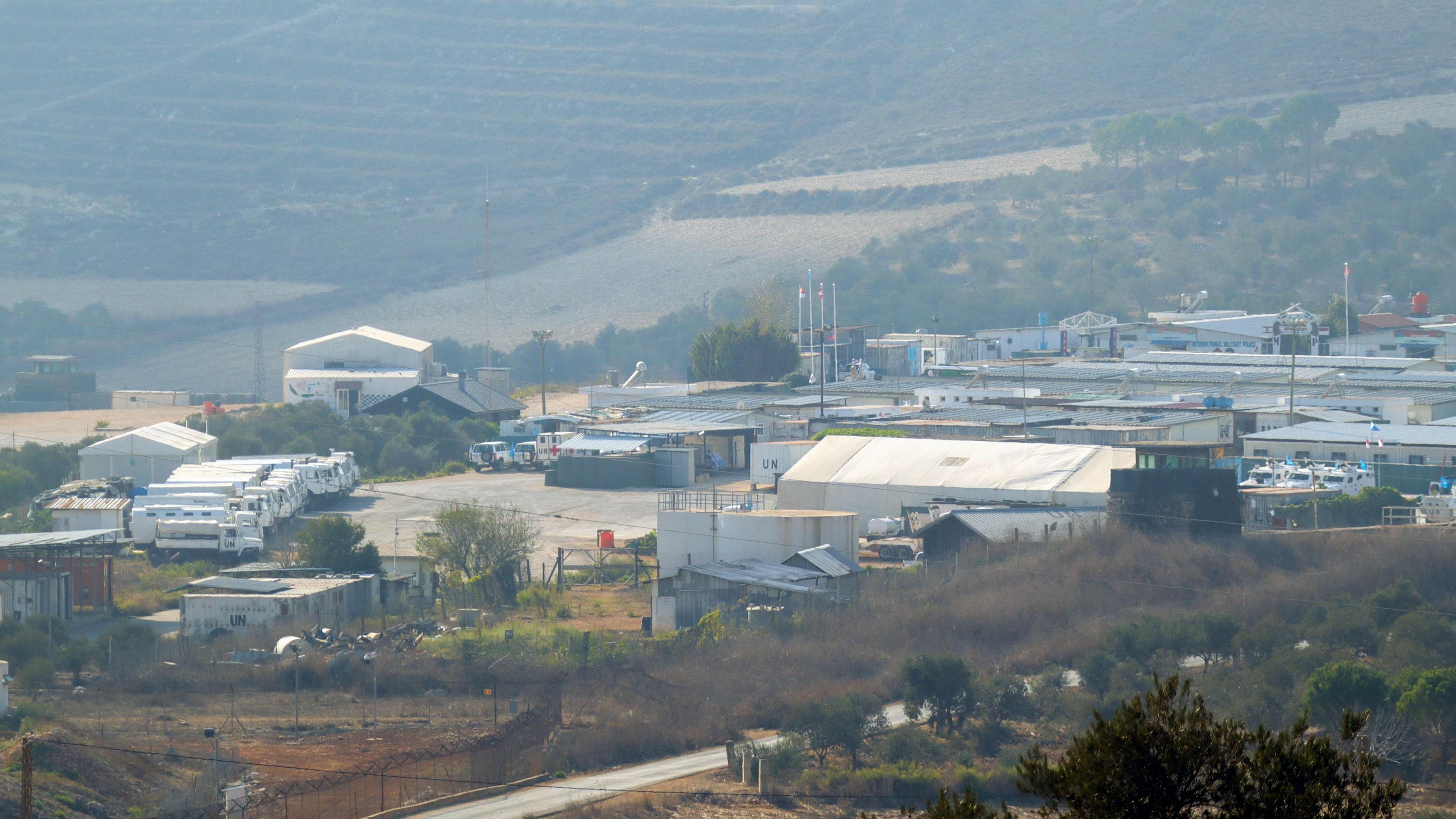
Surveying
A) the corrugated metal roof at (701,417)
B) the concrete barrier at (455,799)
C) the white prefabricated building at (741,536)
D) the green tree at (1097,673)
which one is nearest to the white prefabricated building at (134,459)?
the corrugated metal roof at (701,417)

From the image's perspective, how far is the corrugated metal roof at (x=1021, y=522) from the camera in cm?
2211

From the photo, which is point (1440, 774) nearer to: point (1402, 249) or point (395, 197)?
point (1402, 249)

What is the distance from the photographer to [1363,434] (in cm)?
2931

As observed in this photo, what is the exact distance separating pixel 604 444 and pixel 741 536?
11267mm

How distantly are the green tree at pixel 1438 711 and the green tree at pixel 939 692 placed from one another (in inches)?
157

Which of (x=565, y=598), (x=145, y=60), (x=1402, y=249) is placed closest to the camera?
(x=565, y=598)

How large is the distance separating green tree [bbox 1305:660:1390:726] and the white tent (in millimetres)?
Answer: 8813

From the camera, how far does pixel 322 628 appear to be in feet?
63.9

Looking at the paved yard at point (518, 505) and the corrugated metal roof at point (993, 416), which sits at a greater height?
the corrugated metal roof at point (993, 416)

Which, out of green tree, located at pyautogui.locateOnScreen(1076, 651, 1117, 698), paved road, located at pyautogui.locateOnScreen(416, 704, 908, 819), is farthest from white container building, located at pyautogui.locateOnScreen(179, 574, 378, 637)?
green tree, located at pyautogui.locateOnScreen(1076, 651, 1117, 698)

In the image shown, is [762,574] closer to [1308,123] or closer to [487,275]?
[487,275]

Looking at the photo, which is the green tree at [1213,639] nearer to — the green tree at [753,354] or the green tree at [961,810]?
the green tree at [961,810]

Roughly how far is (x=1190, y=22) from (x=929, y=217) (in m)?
47.0

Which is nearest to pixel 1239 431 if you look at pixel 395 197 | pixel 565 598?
pixel 565 598
